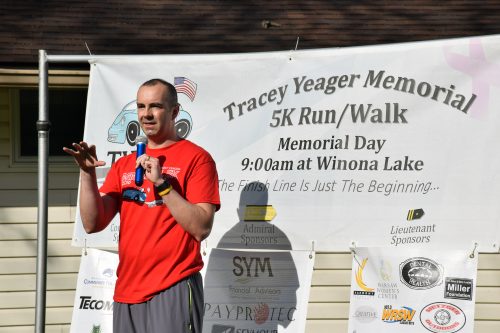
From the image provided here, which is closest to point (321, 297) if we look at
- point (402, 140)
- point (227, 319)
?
point (227, 319)

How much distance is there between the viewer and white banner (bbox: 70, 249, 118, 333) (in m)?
5.73

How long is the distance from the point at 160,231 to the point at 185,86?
1330 mm

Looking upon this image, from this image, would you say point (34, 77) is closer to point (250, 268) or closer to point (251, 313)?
point (250, 268)

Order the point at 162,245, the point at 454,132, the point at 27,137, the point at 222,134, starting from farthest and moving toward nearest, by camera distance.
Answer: the point at 27,137 → the point at 222,134 → the point at 454,132 → the point at 162,245

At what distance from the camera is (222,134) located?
566 cm

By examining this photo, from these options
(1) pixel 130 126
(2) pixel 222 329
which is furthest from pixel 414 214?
(1) pixel 130 126

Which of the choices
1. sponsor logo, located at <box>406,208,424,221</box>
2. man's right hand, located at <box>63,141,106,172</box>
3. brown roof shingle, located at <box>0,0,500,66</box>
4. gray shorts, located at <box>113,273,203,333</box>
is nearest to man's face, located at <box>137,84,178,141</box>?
man's right hand, located at <box>63,141,106,172</box>

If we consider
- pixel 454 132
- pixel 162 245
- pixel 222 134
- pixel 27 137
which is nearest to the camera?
pixel 162 245

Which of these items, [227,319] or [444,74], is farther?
[227,319]

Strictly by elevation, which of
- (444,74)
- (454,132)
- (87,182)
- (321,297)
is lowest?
(321,297)

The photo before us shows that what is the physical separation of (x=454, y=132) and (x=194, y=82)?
162 cm

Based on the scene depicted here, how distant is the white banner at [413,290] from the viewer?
17.7ft

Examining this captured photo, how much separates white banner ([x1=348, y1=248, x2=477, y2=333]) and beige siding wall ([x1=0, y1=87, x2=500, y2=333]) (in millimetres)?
2389

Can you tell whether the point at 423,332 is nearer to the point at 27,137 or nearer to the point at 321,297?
the point at 321,297
